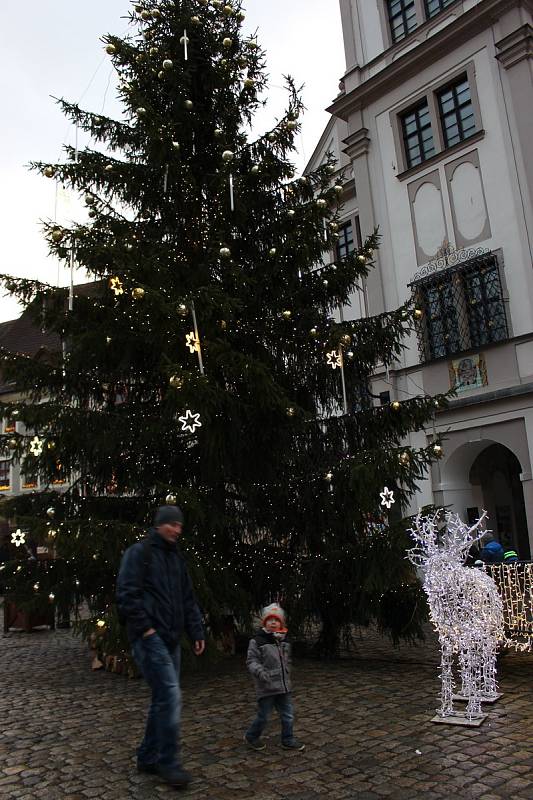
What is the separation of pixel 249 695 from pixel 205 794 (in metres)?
2.80

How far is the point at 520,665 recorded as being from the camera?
812cm

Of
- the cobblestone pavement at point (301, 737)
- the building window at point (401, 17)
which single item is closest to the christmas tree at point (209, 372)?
the cobblestone pavement at point (301, 737)

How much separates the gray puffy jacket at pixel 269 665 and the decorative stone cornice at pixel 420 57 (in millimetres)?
16527

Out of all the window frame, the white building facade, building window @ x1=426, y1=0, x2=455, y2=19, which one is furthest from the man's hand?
building window @ x1=426, y1=0, x2=455, y2=19

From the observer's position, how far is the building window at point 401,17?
18.9 meters

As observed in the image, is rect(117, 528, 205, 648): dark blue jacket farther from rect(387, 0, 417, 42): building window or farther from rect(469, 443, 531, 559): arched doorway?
rect(387, 0, 417, 42): building window

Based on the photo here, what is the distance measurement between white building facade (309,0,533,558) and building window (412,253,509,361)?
0.03 metres

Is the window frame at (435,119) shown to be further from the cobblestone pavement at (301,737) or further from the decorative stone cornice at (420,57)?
the cobblestone pavement at (301,737)

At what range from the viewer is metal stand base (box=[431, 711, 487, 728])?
5637 millimetres

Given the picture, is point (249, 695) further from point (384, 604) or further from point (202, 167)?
point (202, 167)

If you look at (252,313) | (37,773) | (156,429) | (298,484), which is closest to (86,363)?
(156,429)

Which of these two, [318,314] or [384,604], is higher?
[318,314]

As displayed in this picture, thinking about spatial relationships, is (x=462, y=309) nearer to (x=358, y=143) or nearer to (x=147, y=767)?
(x=358, y=143)

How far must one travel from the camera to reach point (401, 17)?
1923 centimetres
